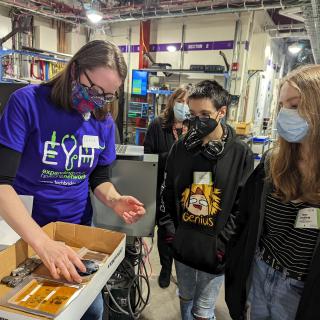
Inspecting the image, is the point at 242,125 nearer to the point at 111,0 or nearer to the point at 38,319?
the point at 111,0

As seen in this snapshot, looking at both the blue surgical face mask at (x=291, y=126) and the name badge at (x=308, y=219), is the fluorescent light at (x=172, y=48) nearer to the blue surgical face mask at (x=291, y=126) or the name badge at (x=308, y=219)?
the blue surgical face mask at (x=291, y=126)

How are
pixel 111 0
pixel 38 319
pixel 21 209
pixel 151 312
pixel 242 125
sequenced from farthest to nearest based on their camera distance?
pixel 111 0 → pixel 242 125 → pixel 151 312 → pixel 21 209 → pixel 38 319

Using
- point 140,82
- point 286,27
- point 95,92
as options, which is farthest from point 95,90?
point 286,27

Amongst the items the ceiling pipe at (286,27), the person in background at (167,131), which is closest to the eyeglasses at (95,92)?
the person in background at (167,131)

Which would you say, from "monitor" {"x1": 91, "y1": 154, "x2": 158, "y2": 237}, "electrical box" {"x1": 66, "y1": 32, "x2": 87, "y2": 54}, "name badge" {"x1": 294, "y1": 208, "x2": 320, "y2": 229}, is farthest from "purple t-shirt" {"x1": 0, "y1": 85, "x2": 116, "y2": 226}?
"electrical box" {"x1": 66, "y1": 32, "x2": 87, "y2": 54}

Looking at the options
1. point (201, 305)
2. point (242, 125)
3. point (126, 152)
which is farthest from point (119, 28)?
point (201, 305)

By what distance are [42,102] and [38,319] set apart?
0.65 meters

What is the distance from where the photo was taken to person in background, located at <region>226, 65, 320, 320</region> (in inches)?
35.6

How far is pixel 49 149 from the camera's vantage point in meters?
0.97

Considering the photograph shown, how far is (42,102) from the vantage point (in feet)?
3.16

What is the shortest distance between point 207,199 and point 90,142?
593 mm

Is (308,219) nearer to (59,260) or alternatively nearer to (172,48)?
(59,260)

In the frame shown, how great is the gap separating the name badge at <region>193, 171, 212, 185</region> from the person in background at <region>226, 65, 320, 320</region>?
23 cm

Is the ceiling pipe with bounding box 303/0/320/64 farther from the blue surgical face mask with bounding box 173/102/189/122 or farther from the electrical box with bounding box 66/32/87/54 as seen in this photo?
the electrical box with bounding box 66/32/87/54
